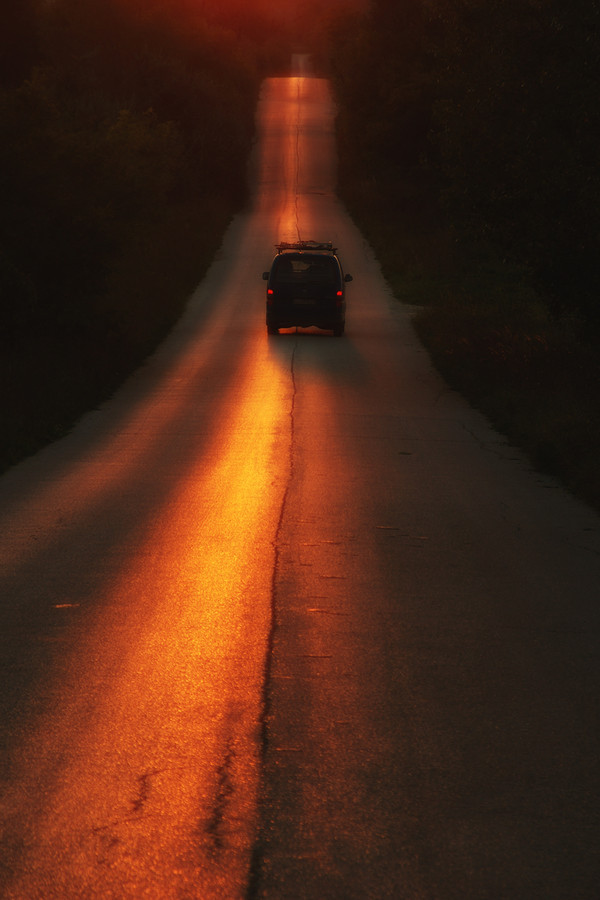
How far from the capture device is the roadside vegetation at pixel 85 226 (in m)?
18.4

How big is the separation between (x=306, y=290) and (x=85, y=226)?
732 centimetres

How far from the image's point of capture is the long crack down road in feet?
11.3

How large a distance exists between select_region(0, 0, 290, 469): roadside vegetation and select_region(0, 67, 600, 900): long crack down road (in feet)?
14.2

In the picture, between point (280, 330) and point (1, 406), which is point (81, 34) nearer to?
point (280, 330)

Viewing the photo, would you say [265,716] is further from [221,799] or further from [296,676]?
[221,799]

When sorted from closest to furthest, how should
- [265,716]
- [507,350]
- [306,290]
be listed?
[265,716] → [507,350] → [306,290]

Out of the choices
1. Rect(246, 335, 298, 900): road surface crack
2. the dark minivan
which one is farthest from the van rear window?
Rect(246, 335, 298, 900): road surface crack

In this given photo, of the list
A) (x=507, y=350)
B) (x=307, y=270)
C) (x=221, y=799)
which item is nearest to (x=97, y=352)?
(x=307, y=270)

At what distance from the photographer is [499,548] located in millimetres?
8352

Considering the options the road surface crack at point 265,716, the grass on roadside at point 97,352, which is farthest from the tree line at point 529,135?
the grass on roadside at point 97,352

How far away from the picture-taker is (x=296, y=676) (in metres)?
5.27

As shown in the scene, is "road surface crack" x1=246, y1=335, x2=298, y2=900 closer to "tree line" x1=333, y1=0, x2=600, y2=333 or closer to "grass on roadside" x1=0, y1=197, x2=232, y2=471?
"grass on roadside" x1=0, y1=197, x2=232, y2=471

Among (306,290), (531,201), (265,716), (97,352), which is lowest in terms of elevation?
(265,716)

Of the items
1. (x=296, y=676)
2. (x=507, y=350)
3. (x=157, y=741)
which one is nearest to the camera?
(x=157, y=741)
